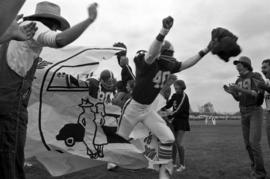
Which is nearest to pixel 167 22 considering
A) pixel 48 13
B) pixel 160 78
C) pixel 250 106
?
pixel 160 78

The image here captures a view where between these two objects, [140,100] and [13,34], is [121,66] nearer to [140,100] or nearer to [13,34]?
[140,100]

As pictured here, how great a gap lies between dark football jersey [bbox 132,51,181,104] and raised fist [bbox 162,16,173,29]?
91cm

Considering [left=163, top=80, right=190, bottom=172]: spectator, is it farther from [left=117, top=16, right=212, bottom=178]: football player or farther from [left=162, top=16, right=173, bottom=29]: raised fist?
[left=162, top=16, right=173, bottom=29]: raised fist

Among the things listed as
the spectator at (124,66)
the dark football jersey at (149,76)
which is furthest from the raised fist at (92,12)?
the spectator at (124,66)

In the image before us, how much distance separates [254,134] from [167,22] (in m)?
2.82

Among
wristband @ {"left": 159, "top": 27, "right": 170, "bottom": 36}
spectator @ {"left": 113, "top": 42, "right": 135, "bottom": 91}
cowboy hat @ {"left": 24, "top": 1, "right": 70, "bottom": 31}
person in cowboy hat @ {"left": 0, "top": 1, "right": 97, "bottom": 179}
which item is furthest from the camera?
spectator @ {"left": 113, "top": 42, "right": 135, "bottom": 91}

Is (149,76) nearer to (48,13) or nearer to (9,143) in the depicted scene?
(48,13)

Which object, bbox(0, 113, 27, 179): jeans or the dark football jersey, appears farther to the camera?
the dark football jersey

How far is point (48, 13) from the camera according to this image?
3.81 meters

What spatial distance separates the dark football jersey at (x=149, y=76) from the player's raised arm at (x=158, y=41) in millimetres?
191

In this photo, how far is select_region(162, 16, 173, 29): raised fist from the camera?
5.07 m

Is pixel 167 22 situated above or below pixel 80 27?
above

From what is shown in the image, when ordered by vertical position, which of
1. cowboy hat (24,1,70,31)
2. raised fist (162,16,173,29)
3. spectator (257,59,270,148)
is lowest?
spectator (257,59,270,148)

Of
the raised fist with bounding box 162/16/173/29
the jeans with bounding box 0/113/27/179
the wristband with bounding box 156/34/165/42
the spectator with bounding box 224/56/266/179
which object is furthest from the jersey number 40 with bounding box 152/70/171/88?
the jeans with bounding box 0/113/27/179
